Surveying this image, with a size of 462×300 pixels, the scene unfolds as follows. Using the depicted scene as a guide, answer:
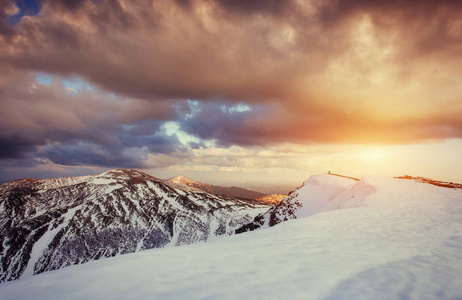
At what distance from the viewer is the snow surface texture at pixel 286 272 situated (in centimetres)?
587

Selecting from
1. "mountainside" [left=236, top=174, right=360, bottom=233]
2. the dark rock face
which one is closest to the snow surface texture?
"mountainside" [left=236, top=174, right=360, bottom=233]

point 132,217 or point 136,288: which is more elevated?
point 136,288

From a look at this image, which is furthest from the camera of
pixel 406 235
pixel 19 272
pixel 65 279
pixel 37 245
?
pixel 37 245

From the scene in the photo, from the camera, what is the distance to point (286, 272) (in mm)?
7152

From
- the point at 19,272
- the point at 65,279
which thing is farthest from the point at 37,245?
the point at 65,279

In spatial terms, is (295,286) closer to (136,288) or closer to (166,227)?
(136,288)

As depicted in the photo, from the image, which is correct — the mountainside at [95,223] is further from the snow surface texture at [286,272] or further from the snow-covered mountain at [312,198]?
the snow surface texture at [286,272]

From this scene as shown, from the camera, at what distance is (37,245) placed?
13412 centimetres

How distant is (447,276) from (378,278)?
2.20m

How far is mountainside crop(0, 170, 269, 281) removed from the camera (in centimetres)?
13038

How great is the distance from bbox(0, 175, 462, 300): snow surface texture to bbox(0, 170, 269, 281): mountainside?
14192 cm

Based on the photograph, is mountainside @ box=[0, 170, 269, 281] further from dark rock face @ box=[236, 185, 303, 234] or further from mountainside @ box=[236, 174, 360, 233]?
mountainside @ box=[236, 174, 360, 233]

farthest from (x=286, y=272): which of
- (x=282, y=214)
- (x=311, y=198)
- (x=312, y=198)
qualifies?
(x=282, y=214)

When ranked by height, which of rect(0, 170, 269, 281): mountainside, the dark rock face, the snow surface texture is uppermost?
the snow surface texture
